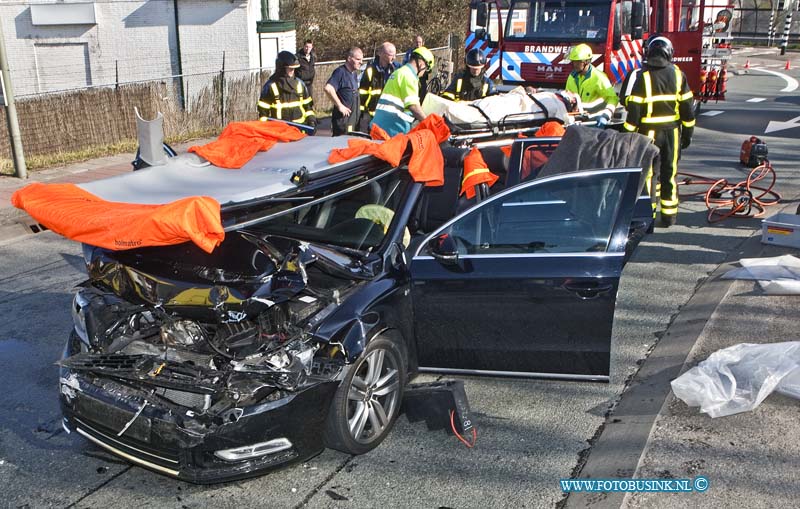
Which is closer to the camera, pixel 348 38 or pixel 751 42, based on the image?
pixel 348 38

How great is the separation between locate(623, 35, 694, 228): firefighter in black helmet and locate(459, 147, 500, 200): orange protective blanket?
11.0 feet

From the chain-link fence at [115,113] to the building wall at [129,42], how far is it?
1368 millimetres

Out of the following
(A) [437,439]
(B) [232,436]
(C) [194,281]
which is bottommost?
(A) [437,439]

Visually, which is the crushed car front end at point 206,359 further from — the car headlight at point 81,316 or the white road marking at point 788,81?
the white road marking at point 788,81

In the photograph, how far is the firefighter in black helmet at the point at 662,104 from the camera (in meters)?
7.98

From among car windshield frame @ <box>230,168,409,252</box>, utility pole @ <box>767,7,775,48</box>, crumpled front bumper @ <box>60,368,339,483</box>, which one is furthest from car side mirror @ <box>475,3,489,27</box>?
utility pole @ <box>767,7,775,48</box>

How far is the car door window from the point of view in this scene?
4.52 metres

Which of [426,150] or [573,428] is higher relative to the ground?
[426,150]

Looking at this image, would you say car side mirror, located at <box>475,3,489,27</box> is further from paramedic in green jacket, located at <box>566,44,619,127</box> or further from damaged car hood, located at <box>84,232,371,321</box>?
damaged car hood, located at <box>84,232,371,321</box>

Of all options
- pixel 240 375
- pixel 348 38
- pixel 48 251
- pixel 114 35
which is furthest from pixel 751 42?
pixel 240 375

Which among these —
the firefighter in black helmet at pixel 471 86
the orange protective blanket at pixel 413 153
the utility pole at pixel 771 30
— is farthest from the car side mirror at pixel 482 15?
the utility pole at pixel 771 30

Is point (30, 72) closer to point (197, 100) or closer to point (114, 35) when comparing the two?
point (114, 35)

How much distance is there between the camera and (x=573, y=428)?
15.0 feet

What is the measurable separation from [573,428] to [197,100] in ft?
41.4
